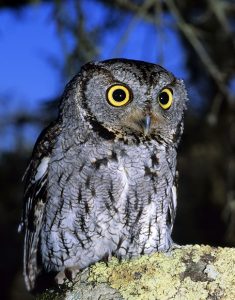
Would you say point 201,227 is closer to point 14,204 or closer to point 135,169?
point 14,204

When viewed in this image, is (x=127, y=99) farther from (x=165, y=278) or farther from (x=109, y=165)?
(x=165, y=278)

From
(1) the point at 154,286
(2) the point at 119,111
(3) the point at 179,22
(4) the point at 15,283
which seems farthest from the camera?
(4) the point at 15,283

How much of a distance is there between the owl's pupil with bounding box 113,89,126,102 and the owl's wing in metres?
0.34

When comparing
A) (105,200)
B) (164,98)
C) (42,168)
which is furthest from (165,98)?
(42,168)

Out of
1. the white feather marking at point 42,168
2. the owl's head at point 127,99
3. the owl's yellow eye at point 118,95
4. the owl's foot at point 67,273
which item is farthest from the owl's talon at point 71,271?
the owl's yellow eye at point 118,95

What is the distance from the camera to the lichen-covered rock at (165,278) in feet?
6.50

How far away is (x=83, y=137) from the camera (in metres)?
2.60

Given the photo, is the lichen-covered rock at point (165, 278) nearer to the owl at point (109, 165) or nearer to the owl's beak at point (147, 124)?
the owl at point (109, 165)

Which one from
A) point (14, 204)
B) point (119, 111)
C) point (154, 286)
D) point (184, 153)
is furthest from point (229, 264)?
point (14, 204)

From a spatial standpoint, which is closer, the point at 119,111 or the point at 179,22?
the point at 119,111

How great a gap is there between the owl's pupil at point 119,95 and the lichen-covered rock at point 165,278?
0.77 metres

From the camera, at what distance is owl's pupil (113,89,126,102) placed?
2555 millimetres

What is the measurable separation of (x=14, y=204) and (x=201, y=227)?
7.19 ft

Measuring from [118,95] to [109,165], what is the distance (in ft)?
1.07
